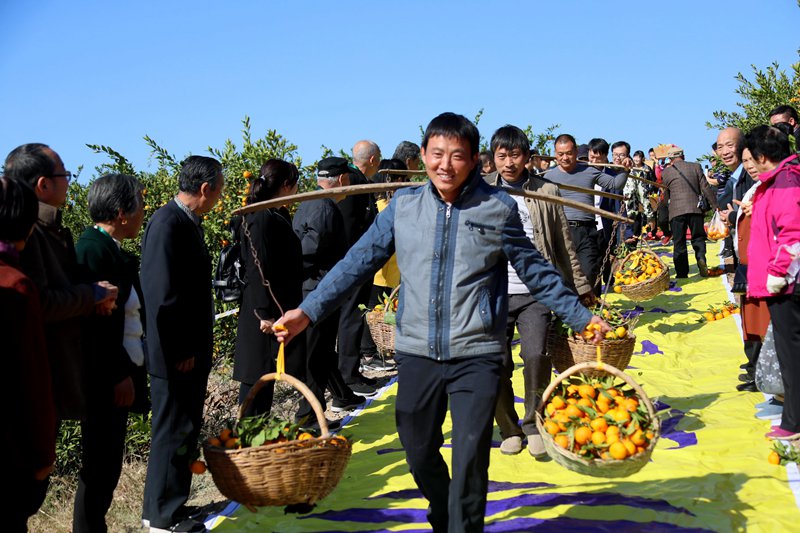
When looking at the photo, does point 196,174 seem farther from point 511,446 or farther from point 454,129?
point 511,446

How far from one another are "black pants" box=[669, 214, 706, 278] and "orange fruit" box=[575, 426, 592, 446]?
30.0ft

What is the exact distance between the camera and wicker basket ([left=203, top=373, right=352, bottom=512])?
10.9 feet

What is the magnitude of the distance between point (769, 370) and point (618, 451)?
2629 mm

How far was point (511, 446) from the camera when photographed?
205 inches

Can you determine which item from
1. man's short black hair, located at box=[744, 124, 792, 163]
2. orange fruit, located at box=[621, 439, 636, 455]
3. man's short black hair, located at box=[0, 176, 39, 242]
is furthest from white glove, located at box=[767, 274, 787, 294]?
man's short black hair, located at box=[0, 176, 39, 242]

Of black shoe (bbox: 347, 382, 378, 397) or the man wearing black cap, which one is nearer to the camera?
the man wearing black cap

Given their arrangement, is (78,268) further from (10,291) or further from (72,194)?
(72,194)

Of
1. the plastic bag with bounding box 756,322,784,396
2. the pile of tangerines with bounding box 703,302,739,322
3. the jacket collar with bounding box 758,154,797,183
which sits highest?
the jacket collar with bounding box 758,154,797,183

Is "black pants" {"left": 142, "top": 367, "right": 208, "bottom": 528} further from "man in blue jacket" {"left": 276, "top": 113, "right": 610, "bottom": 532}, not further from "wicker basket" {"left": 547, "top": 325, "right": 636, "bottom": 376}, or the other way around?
"wicker basket" {"left": 547, "top": 325, "right": 636, "bottom": 376}

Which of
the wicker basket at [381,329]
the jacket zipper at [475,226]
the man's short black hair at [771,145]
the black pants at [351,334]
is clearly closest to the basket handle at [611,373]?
the jacket zipper at [475,226]

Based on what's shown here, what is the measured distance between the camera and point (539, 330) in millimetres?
5109

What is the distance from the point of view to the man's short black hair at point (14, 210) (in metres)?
2.70

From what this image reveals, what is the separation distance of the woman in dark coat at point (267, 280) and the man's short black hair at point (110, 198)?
1.13 m

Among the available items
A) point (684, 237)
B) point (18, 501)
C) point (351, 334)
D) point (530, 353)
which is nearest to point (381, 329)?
point (351, 334)
